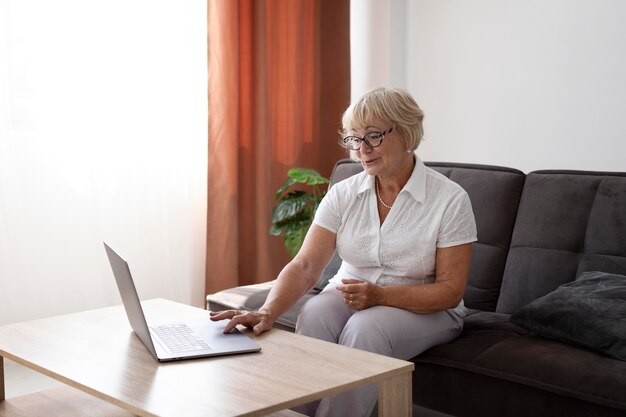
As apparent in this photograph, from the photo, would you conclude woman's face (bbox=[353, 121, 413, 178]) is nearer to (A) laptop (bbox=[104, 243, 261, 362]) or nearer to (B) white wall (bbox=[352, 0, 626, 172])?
(A) laptop (bbox=[104, 243, 261, 362])

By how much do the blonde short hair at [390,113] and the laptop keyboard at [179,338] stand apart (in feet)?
2.52

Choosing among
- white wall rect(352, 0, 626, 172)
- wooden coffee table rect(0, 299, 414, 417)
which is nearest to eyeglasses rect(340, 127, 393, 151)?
wooden coffee table rect(0, 299, 414, 417)

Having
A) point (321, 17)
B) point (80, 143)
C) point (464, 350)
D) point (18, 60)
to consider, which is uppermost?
point (321, 17)

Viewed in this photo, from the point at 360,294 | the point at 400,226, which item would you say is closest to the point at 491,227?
the point at 400,226

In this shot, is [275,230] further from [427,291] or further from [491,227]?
[427,291]

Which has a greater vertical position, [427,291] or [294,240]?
[427,291]

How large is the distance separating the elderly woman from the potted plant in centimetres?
123

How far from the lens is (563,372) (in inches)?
83.1

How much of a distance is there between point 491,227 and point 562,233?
0.24 m

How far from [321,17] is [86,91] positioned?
1.47 metres

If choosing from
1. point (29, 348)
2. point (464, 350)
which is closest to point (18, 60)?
point (29, 348)

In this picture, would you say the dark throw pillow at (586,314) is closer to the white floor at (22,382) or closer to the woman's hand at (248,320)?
the woman's hand at (248,320)

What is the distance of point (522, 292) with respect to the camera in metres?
2.70

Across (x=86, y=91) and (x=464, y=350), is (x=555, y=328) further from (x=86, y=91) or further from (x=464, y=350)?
(x=86, y=91)
